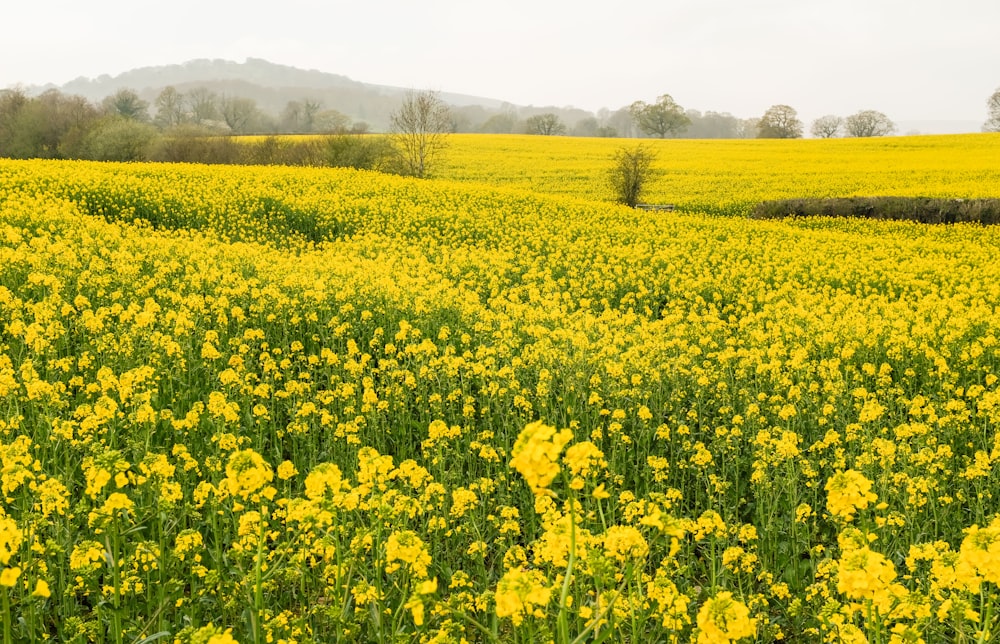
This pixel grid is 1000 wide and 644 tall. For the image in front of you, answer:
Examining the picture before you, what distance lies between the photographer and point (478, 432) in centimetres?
633

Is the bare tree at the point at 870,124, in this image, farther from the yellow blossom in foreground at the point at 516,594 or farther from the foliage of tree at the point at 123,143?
the yellow blossom in foreground at the point at 516,594

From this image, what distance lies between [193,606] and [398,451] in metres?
2.75

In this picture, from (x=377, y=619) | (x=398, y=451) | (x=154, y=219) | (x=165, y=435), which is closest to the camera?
(x=377, y=619)

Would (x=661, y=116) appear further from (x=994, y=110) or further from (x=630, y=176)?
(x=630, y=176)

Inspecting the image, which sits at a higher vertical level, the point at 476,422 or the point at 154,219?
the point at 154,219

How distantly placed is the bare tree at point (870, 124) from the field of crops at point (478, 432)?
8510cm

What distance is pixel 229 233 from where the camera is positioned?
16.7 m

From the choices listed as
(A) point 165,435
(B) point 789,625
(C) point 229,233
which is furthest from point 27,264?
(B) point 789,625

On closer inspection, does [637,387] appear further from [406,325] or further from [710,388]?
[406,325]

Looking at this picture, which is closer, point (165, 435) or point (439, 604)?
point (439, 604)

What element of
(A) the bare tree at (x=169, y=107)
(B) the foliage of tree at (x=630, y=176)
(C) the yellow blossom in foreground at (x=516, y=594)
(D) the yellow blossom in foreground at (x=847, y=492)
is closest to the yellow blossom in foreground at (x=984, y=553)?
(D) the yellow blossom in foreground at (x=847, y=492)

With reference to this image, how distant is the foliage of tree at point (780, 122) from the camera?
88.5 metres

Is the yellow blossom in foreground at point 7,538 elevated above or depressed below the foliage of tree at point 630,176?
below

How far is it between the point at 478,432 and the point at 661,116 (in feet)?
299
